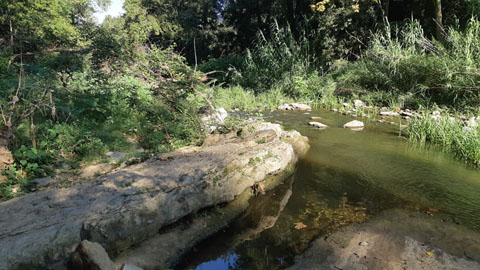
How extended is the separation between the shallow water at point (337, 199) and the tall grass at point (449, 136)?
0.22 metres

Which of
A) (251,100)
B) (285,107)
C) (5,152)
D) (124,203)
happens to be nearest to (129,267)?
(124,203)

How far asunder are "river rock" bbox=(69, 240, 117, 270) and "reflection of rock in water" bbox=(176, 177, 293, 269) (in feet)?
1.95

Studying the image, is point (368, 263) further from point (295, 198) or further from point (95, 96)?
point (95, 96)

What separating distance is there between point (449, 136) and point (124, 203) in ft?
17.1

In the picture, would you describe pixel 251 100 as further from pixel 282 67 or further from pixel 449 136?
Answer: pixel 449 136

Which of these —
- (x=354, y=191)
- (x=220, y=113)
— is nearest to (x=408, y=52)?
(x=220, y=113)

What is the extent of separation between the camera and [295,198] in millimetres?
3416

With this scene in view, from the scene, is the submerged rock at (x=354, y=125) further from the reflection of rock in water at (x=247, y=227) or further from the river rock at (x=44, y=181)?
the river rock at (x=44, y=181)

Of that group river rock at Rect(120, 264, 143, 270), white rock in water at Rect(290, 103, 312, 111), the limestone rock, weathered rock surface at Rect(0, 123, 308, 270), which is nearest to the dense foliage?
the limestone rock

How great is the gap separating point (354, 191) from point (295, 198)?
0.71 metres

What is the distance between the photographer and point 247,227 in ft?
9.38

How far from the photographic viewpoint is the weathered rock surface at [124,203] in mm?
2053

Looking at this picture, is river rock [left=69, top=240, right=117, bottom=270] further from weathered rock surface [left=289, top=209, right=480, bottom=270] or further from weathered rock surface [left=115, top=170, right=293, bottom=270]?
weathered rock surface [left=289, top=209, right=480, bottom=270]

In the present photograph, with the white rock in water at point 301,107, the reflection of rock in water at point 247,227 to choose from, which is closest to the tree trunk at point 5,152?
the reflection of rock in water at point 247,227
